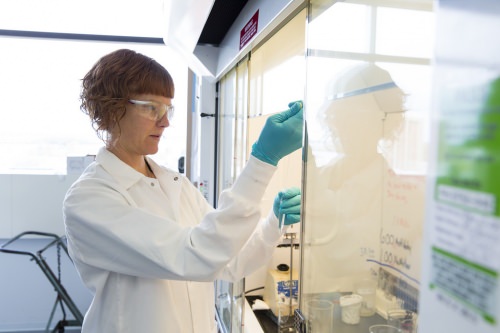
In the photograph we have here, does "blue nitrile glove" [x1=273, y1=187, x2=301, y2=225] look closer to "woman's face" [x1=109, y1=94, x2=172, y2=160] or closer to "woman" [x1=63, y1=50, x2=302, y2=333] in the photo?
"woman" [x1=63, y1=50, x2=302, y2=333]

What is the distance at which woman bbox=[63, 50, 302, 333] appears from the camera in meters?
1.01

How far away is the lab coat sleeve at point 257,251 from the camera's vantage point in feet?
4.59

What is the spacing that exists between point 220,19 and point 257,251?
Answer: 1173mm

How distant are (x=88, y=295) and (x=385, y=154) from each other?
3855mm

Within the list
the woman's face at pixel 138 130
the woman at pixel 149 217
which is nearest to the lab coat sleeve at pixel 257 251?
the woman at pixel 149 217

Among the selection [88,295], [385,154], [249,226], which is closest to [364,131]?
[385,154]

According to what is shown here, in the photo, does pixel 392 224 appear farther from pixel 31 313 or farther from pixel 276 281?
pixel 31 313

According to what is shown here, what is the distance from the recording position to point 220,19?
1958mm

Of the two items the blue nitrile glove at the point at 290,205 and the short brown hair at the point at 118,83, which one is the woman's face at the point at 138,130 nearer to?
the short brown hair at the point at 118,83

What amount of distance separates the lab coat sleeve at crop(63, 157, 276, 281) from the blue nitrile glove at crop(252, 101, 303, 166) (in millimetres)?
34

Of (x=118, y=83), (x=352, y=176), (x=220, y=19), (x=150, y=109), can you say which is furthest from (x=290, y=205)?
(x=220, y=19)

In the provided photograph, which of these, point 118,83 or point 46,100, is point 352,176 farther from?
point 46,100

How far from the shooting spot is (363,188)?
0.86 meters

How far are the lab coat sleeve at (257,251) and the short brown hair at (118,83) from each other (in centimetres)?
56
